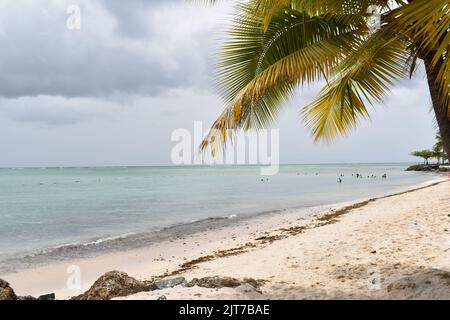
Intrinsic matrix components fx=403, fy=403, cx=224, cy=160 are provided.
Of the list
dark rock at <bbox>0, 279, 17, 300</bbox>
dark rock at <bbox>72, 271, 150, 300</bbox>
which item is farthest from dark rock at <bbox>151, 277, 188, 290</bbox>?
dark rock at <bbox>0, 279, 17, 300</bbox>

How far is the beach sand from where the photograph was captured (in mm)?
4812

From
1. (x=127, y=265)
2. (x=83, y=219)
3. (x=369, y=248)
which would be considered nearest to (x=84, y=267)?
(x=127, y=265)

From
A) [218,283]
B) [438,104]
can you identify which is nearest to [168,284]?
[218,283]

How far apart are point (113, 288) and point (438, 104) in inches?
165

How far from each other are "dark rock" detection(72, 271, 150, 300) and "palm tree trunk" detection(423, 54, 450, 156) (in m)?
3.85

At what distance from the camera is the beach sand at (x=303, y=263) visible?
4812 mm

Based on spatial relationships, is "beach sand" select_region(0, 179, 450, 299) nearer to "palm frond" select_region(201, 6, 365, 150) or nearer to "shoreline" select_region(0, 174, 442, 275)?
"shoreline" select_region(0, 174, 442, 275)

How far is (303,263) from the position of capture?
271 inches

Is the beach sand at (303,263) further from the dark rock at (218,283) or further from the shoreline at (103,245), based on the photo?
the shoreline at (103,245)

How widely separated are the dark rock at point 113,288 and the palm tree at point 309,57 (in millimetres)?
1969

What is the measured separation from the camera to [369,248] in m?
7.61

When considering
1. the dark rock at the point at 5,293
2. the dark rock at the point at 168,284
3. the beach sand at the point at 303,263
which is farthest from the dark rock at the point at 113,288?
the dark rock at the point at 5,293

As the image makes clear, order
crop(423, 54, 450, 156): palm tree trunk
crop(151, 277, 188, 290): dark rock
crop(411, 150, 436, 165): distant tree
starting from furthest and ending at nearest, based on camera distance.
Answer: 1. crop(411, 150, 436, 165): distant tree
2. crop(151, 277, 188, 290): dark rock
3. crop(423, 54, 450, 156): palm tree trunk
